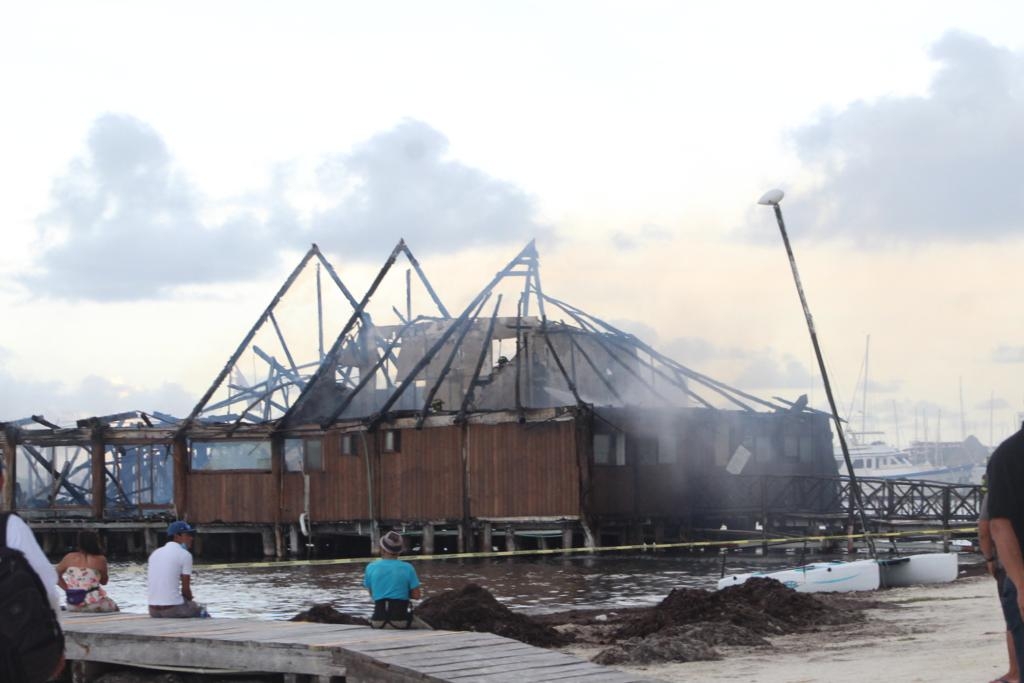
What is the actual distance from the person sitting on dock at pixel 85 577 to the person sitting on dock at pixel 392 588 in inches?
168

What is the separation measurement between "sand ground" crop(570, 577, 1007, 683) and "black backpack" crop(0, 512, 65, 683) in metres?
9.32

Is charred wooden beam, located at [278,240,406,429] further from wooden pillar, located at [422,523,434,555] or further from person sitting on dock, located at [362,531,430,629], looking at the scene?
person sitting on dock, located at [362,531,430,629]

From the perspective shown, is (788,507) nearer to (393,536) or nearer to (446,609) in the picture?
(446,609)

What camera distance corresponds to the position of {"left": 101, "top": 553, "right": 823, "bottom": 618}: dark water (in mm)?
32156

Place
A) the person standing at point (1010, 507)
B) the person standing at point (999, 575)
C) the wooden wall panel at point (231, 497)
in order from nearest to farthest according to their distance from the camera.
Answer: the person standing at point (1010, 507)
the person standing at point (999, 575)
the wooden wall panel at point (231, 497)

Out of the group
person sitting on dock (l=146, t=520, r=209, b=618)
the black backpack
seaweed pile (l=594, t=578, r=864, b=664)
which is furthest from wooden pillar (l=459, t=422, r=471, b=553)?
the black backpack

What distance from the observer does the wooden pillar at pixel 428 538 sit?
4769cm

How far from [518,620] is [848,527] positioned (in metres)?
25.9

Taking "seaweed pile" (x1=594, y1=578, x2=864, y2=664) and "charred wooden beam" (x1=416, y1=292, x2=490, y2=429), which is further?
"charred wooden beam" (x1=416, y1=292, x2=490, y2=429)

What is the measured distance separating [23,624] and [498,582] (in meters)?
32.2

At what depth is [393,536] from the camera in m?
13.7

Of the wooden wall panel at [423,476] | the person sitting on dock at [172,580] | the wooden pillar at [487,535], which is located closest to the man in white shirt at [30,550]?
the person sitting on dock at [172,580]

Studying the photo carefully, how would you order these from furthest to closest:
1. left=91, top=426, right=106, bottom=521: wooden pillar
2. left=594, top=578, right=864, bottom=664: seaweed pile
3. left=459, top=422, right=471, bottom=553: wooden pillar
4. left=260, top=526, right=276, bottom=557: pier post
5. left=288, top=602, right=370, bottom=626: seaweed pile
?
left=91, top=426, right=106, bottom=521: wooden pillar → left=260, top=526, right=276, bottom=557: pier post → left=459, top=422, right=471, bottom=553: wooden pillar → left=288, top=602, right=370, bottom=626: seaweed pile → left=594, top=578, right=864, bottom=664: seaweed pile

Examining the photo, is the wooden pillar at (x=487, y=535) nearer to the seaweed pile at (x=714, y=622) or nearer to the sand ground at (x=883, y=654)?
the seaweed pile at (x=714, y=622)
